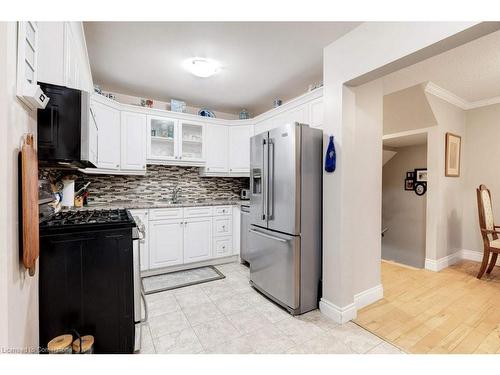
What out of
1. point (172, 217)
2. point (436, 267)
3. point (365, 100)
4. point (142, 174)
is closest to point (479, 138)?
point (436, 267)

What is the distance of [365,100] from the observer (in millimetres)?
2205

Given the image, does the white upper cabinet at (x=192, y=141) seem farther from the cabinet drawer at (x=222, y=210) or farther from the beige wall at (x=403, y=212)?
the beige wall at (x=403, y=212)

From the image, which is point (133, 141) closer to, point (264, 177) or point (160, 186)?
point (160, 186)

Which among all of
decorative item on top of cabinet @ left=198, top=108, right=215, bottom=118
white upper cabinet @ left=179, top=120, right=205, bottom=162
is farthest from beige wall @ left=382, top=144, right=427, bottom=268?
white upper cabinet @ left=179, top=120, right=205, bottom=162

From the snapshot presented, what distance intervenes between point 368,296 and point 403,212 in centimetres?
313

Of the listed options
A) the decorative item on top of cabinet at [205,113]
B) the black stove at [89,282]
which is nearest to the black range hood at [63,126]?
the black stove at [89,282]

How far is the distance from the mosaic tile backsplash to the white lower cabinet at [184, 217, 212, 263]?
0.65 m

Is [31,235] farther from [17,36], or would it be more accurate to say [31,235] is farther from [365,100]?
[365,100]

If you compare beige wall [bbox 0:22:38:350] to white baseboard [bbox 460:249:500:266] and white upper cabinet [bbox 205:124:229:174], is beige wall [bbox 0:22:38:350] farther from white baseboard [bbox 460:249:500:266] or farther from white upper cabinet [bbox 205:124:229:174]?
white baseboard [bbox 460:249:500:266]

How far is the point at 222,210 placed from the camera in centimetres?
353

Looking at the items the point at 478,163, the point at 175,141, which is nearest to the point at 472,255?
the point at 478,163

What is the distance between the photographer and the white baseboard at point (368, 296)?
2.24 m

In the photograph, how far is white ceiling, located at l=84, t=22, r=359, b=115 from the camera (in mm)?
1947
